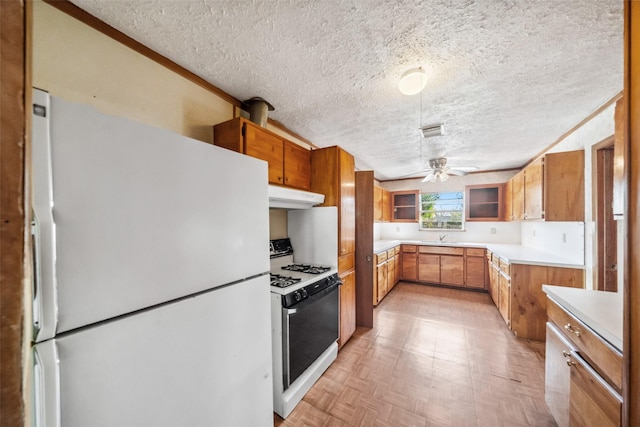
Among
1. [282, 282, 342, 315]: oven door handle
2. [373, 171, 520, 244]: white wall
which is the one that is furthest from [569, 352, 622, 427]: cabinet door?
[373, 171, 520, 244]: white wall

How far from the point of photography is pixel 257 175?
1.20m

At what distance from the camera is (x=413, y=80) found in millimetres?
1488

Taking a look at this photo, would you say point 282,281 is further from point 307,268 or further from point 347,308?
point 347,308

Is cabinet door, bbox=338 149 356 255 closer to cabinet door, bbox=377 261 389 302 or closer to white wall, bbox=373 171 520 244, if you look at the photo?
cabinet door, bbox=377 261 389 302

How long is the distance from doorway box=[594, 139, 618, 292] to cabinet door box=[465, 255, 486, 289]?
1.98m

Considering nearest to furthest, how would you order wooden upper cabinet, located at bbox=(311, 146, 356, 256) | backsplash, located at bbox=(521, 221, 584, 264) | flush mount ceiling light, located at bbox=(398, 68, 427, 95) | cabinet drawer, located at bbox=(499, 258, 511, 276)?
1. flush mount ceiling light, located at bbox=(398, 68, 427, 95)
2. wooden upper cabinet, located at bbox=(311, 146, 356, 256)
3. backsplash, located at bbox=(521, 221, 584, 264)
4. cabinet drawer, located at bbox=(499, 258, 511, 276)

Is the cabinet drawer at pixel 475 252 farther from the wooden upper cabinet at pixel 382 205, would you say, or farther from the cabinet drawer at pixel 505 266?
the wooden upper cabinet at pixel 382 205

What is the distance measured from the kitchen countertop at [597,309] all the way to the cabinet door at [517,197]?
2.13 metres

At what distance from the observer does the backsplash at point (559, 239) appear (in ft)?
7.77

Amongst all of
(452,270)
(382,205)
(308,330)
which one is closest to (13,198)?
(308,330)

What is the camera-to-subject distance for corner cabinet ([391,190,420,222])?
5035mm

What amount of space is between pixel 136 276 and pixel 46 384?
0.93ft

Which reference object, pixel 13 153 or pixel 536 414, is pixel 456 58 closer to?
pixel 13 153

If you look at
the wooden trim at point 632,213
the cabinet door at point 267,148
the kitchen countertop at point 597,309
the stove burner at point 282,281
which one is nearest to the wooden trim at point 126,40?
the cabinet door at point 267,148
